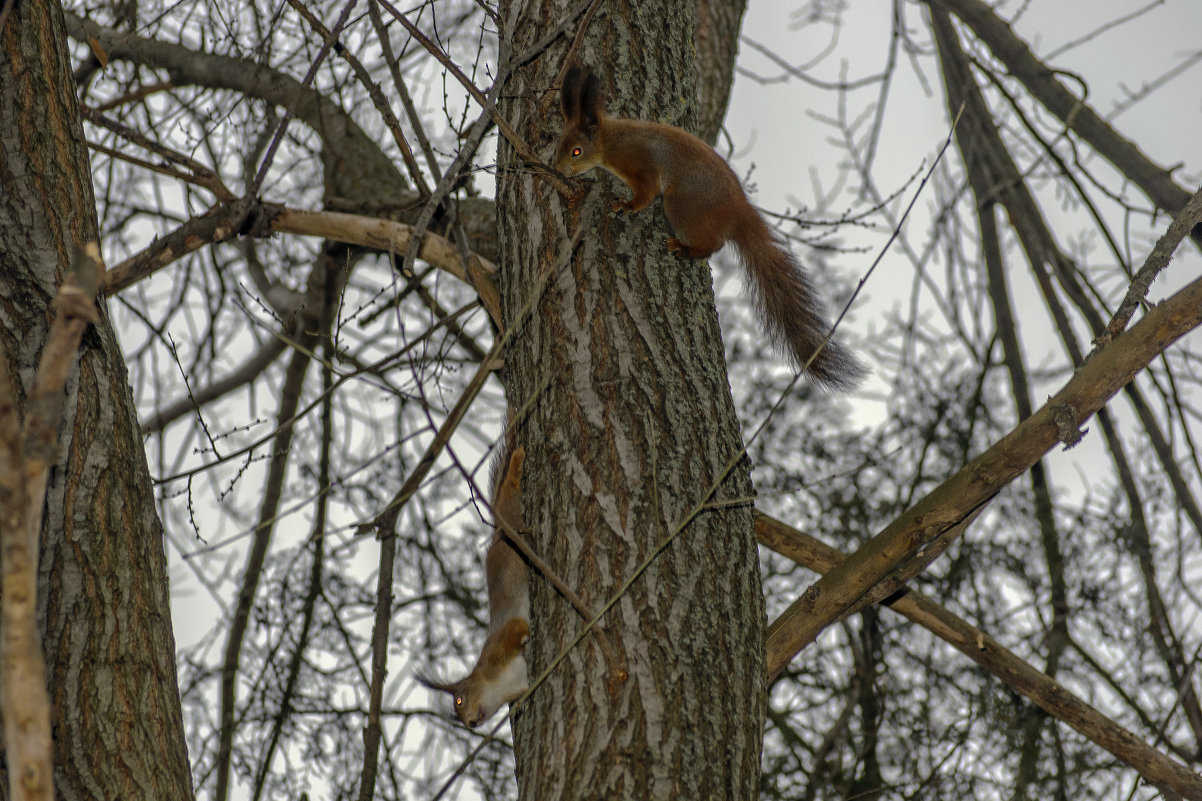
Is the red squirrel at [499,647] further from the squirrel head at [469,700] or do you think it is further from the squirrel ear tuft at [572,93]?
the squirrel ear tuft at [572,93]

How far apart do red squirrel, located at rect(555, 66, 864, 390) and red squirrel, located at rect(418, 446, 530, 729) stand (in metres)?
0.80

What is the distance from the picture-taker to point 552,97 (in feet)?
7.13

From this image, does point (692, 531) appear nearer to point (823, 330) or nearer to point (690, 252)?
point (690, 252)

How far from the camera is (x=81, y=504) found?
1.63 metres

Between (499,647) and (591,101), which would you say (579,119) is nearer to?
(591,101)

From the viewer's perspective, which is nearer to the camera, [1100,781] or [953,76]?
[1100,781]

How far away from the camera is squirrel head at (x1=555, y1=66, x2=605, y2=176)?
7.02 ft

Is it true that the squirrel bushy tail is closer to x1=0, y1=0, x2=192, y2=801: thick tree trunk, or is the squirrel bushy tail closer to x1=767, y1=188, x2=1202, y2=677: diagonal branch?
x1=767, y1=188, x2=1202, y2=677: diagonal branch

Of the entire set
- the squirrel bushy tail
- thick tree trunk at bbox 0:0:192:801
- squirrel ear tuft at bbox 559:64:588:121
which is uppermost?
squirrel ear tuft at bbox 559:64:588:121

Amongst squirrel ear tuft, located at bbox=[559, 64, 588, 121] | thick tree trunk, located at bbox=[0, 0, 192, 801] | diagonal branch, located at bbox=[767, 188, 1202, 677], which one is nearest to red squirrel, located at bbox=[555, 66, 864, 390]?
squirrel ear tuft, located at bbox=[559, 64, 588, 121]

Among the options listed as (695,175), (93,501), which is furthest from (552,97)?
(93,501)

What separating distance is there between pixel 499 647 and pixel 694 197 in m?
1.37

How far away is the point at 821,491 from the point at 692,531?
6.60 feet

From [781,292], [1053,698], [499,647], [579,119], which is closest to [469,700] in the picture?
[499,647]
